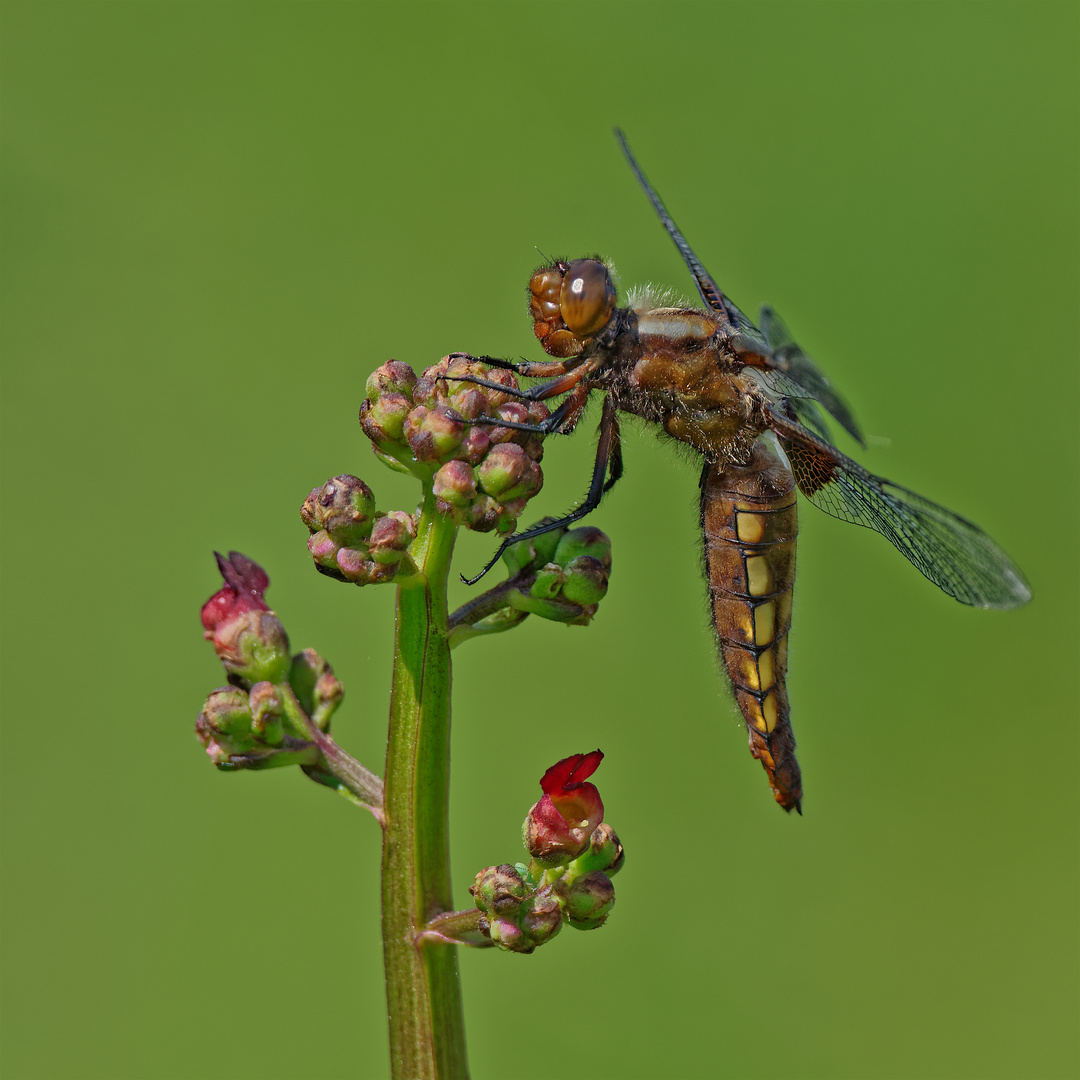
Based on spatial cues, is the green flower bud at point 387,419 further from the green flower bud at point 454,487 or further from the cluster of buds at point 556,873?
the cluster of buds at point 556,873

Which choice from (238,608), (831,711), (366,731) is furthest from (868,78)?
(238,608)

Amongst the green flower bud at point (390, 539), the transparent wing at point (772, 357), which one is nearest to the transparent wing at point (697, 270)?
the transparent wing at point (772, 357)

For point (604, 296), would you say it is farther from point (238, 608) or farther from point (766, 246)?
point (766, 246)

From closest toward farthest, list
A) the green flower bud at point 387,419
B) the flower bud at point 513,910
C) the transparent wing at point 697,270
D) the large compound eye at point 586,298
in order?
the flower bud at point 513,910 < the green flower bud at point 387,419 < the large compound eye at point 586,298 < the transparent wing at point 697,270

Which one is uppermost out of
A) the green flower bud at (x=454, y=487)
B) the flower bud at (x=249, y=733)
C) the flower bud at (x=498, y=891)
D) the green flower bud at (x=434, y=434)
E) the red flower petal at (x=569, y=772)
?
the green flower bud at (x=434, y=434)

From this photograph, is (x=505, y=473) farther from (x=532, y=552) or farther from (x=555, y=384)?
(x=555, y=384)
